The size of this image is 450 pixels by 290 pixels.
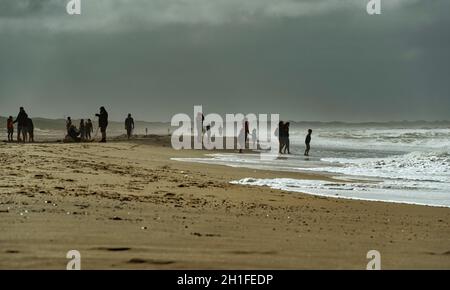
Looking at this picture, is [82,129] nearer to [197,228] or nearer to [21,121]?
[21,121]

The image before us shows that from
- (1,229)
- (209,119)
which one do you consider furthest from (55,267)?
(209,119)

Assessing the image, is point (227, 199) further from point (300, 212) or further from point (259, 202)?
Result: point (300, 212)

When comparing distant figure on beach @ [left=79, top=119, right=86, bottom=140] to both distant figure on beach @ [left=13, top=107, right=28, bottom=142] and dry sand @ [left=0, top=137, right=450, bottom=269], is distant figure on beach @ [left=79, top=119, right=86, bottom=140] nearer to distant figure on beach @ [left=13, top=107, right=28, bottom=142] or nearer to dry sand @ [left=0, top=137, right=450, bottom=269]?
distant figure on beach @ [left=13, top=107, right=28, bottom=142]

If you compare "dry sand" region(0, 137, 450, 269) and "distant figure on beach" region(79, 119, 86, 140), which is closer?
"dry sand" region(0, 137, 450, 269)

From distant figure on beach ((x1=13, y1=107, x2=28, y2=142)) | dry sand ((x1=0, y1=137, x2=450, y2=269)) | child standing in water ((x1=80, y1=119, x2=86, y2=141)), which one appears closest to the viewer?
dry sand ((x1=0, y1=137, x2=450, y2=269))

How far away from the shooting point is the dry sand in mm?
5250

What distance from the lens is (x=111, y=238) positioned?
588cm

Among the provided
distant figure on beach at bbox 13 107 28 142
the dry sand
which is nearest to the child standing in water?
distant figure on beach at bbox 13 107 28 142

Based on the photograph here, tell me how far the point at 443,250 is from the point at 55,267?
13.8 feet

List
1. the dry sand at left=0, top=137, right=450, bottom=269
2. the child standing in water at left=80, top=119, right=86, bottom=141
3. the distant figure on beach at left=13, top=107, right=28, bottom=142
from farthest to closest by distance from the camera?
the child standing in water at left=80, top=119, right=86, bottom=141 → the distant figure on beach at left=13, top=107, right=28, bottom=142 → the dry sand at left=0, top=137, right=450, bottom=269

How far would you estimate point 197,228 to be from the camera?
675 cm

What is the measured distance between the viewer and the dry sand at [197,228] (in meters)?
5.25

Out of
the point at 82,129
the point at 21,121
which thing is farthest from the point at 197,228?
the point at 82,129

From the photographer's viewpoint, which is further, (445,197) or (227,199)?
(445,197)
